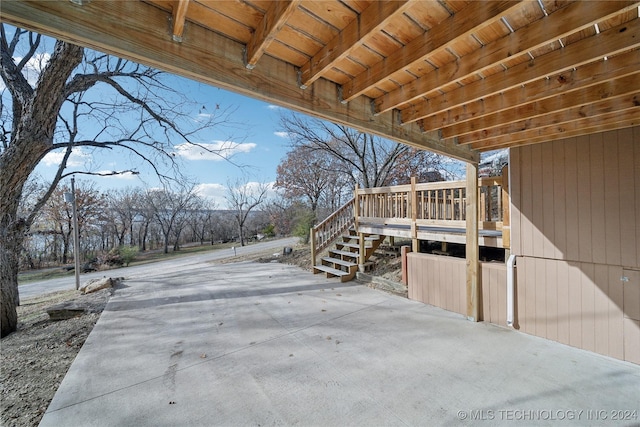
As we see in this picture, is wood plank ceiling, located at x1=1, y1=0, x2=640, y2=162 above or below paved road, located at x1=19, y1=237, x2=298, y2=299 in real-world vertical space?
above

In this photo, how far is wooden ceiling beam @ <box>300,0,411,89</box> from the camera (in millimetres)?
1312

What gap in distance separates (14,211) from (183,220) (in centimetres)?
1918

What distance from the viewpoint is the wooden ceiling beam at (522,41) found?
1309 millimetres

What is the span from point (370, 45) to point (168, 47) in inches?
48.9

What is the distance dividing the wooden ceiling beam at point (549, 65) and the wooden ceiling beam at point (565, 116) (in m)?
0.79

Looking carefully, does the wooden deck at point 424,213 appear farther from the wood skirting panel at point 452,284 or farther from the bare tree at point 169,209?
the bare tree at point 169,209

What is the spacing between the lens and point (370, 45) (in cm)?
173

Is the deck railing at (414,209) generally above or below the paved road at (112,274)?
above

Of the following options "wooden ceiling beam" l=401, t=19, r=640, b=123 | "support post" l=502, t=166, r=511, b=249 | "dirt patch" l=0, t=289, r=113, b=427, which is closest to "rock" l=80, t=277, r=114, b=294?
"dirt patch" l=0, t=289, r=113, b=427

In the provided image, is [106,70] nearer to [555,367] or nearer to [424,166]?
[555,367]

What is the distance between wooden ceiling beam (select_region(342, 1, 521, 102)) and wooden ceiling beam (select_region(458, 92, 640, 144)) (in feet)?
5.33

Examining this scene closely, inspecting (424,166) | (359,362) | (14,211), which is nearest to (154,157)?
(14,211)

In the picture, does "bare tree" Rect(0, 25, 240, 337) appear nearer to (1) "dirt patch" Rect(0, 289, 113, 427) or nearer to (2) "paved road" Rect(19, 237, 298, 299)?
(1) "dirt patch" Rect(0, 289, 113, 427)

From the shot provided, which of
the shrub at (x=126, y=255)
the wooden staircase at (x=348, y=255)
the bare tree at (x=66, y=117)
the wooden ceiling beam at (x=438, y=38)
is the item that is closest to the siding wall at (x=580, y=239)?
the wooden ceiling beam at (x=438, y=38)
